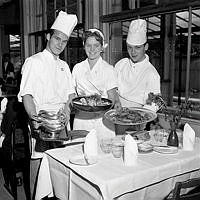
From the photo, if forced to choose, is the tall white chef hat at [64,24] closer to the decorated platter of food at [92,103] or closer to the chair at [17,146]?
the decorated platter of food at [92,103]

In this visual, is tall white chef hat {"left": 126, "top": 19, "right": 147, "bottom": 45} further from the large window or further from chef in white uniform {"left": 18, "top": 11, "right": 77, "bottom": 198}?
chef in white uniform {"left": 18, "top": 11, "right": 77, "bottom": 198}

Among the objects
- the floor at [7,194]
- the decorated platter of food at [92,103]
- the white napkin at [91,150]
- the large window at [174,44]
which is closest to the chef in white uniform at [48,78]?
the decorated platter of food at [92,103]

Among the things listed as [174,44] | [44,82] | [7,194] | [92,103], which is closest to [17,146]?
[7,194]

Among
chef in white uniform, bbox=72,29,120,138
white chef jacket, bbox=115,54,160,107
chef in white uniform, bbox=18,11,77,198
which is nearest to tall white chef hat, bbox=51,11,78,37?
chef in white uniform, bbox=18,11,77,198

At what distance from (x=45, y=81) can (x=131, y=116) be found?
0.60 m

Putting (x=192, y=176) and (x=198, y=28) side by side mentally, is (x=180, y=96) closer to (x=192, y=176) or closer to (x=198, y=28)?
(x=198, y=28)

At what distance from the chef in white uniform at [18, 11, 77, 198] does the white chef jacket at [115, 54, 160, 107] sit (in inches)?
17.6

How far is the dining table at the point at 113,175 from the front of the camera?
1223 mm

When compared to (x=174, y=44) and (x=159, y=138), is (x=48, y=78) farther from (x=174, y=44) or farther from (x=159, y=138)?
(x=174, y=44)

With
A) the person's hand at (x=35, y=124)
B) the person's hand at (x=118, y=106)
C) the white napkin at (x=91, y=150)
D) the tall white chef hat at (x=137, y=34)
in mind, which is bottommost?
the white napkin at (x=91, y=150)

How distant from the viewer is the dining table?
4.01 ft

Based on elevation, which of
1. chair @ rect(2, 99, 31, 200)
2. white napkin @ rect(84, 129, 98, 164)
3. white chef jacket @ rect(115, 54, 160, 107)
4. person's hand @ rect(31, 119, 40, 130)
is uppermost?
white chef jacket @ rect(115, 54, 160, 107)

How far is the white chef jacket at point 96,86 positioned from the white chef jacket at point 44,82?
15cm

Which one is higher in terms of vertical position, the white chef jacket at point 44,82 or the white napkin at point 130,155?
the white chef jacket at point 44,82
